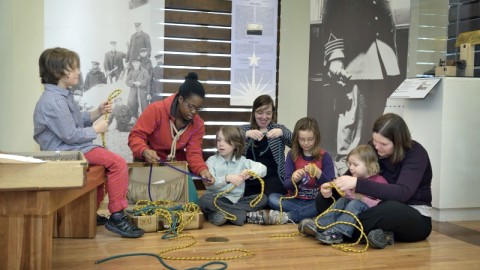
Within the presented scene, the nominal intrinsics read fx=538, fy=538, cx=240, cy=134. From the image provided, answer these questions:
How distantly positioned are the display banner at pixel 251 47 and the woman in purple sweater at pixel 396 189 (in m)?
2.42

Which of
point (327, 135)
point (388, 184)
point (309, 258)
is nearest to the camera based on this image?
point (309, 258)

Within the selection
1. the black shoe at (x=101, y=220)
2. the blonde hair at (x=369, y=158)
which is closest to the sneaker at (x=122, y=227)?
the black shoe at (x=101, y=220)

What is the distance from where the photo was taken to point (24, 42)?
4547 mm

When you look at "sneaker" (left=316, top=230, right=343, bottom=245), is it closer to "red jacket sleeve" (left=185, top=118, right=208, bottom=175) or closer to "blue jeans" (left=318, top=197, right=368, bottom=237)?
"blue jeans" (left=318, top=197, right=368, bottom=237)

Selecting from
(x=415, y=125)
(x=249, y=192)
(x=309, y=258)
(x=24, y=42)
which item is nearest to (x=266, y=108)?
(x=249, y=192)

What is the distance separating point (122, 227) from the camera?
309 centimetres

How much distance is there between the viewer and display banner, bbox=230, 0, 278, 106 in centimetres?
538

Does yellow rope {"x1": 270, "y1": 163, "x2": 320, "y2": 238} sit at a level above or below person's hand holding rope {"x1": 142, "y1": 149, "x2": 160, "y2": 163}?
below

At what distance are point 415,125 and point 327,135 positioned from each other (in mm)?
1435

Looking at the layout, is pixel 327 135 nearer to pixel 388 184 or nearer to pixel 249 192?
pixel 249 192

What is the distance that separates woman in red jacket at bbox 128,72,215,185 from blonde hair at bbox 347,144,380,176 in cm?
106

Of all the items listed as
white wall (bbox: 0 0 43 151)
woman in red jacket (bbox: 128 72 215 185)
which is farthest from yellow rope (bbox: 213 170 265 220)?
white wall (bbox: 0 0 43 151)

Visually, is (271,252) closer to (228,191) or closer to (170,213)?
(170,213)

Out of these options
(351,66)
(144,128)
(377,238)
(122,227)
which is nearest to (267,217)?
(377,238)
